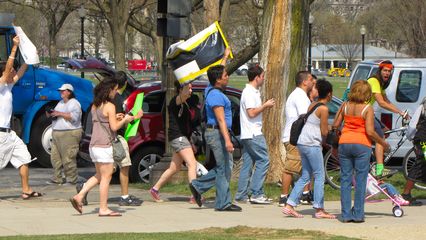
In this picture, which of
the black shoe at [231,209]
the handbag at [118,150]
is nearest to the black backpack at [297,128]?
the black shoe at [231,209]

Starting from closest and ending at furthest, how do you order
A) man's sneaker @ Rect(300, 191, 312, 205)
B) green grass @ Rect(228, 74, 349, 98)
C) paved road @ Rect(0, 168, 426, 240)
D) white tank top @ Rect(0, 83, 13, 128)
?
paved road @ Rect(0, 168, 426, 240) → white tank top @ Rect(0, 83, 13, 128) → man's sneaker @ Rect(300, 191, 312, 205) → green grass @ Rect(228, 74, 349, 98)

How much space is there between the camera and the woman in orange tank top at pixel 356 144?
1070 centimetres

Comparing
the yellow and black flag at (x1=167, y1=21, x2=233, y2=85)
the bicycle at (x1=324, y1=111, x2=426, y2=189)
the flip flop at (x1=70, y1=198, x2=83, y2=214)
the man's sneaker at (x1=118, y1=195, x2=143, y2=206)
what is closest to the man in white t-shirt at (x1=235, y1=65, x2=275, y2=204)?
the yellow and black flag at (x1=167, y1=21, x2=233, y2=85)

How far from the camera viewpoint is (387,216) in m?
11.5

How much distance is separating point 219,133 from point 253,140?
25.9 inches

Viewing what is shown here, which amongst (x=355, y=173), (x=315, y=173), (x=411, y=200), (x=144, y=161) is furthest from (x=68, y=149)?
(x=355, y=173)

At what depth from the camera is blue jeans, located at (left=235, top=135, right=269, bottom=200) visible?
1212 centimetres

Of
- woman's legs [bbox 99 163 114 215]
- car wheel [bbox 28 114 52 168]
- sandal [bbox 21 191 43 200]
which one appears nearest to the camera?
woman's legs [bbox 99 163 114 215]

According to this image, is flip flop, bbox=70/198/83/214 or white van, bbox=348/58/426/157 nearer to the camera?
flip flop, bbox=70/198/83/214

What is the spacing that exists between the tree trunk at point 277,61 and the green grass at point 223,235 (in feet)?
12.6

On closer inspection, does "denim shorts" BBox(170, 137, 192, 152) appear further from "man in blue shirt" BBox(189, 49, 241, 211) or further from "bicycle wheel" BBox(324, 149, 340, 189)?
"bicycle wheel" BBox(324, 149, 340, 189)

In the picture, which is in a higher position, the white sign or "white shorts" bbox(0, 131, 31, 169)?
the white sign

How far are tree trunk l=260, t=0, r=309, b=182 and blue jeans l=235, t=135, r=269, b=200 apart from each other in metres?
1.48

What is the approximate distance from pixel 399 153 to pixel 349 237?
287 inches
